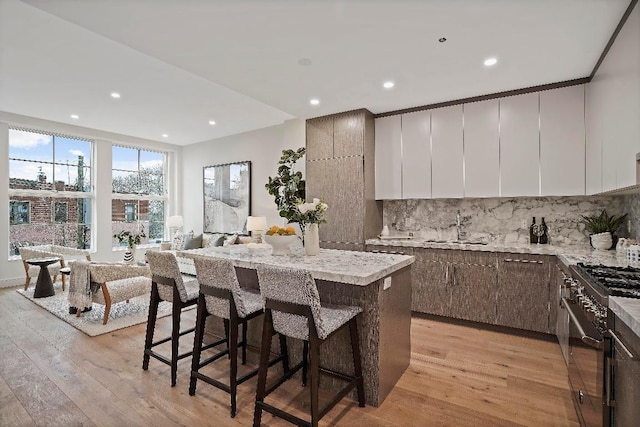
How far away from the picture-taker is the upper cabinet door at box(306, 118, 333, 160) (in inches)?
183

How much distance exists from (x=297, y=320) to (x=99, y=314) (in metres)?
3.44

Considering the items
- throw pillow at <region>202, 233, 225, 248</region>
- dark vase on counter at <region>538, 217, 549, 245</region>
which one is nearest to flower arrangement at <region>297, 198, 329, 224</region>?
dark vase on counter at <region>538, 217, 549, 245</region>

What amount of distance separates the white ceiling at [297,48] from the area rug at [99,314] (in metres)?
2.86

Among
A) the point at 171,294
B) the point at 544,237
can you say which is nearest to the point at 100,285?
the point at 171,294

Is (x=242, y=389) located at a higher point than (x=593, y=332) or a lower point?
lower

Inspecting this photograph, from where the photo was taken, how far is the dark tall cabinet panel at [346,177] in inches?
173

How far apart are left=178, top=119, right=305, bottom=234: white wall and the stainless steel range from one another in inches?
163

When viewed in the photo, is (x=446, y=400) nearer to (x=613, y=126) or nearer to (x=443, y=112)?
(x=613, y=126)

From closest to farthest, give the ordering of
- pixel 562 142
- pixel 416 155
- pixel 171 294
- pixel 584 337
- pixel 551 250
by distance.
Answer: pixel 584 337
pixel 171 294
pixel 551 250
pixel 562 142
pixel 416 155

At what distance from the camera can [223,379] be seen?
2514 millimetres

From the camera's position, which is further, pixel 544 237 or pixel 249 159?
pixel 249 159

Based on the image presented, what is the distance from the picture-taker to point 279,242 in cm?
271

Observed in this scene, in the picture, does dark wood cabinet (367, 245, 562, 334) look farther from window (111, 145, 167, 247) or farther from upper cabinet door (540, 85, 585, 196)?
window (111, 145, 167, 247)

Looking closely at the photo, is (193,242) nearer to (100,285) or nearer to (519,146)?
(100,285)
